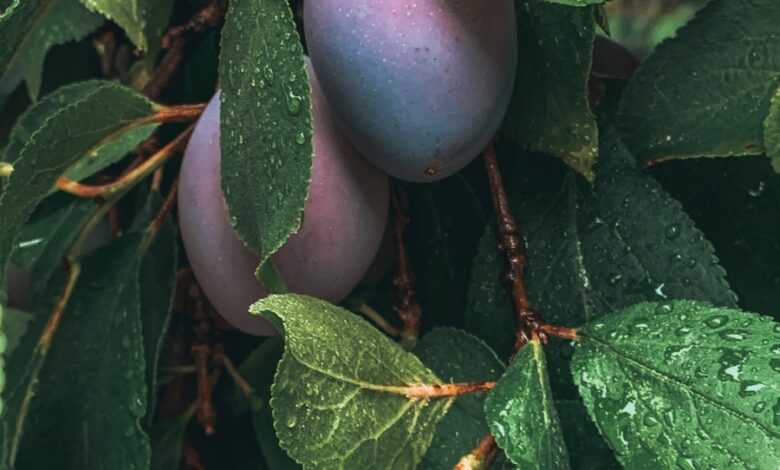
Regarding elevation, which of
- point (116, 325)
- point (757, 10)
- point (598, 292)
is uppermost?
point (757, 10)

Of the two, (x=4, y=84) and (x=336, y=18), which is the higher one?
(x=336, y=18)

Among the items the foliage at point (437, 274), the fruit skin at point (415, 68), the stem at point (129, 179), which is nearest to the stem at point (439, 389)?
the foliage at point (437, 274)

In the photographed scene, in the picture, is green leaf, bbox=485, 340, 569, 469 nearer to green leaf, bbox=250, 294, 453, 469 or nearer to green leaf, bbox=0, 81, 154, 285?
green leaf, bbox=250, 294, 453, 469

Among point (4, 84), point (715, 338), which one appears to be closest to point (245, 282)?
point (715, 338)

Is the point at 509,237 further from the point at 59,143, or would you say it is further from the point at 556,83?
the point at 59,143

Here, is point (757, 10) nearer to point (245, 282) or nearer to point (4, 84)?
point (245, 282)

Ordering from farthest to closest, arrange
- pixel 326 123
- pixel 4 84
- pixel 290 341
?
pixel 4 84
pixel 326 123
pixel 290 341
